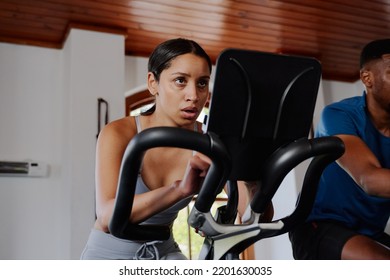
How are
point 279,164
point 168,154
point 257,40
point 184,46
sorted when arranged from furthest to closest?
point 257,40, point 168,154, point 184,46, point 279,164

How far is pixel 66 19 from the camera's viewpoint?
3.54 metres

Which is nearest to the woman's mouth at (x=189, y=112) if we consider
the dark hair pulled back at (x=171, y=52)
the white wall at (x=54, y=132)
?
the dark hair pulled back at (x=171, y=52)

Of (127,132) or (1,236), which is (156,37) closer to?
(1,236)

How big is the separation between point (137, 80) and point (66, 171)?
998 mm

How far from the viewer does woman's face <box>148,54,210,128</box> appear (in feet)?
3.38

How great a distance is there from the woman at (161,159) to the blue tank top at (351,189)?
0.45 metres

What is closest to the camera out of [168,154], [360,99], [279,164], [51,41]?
[279,164]

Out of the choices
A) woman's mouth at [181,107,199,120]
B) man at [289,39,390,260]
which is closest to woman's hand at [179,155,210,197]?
woman's mouth at [181,107,199,120]

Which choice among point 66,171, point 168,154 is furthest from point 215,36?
point 168,154

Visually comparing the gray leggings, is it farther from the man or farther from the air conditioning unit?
the air conditioning unit

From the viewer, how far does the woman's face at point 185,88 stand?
103cm

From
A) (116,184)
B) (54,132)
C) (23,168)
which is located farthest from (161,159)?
(54,132)

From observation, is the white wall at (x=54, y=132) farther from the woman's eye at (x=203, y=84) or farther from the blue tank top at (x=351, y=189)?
the woman's eye at (x=203, y=84)

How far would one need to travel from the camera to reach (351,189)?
1.51 m
